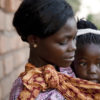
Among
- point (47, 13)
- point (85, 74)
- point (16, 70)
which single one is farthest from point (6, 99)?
point (47, 13)

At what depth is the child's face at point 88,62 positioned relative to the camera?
7.65 ft

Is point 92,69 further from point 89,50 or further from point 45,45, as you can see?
point 45,45

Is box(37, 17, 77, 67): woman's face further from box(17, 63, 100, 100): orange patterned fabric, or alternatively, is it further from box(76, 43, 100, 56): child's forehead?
box(76, 43, 100, 56): child's forehead

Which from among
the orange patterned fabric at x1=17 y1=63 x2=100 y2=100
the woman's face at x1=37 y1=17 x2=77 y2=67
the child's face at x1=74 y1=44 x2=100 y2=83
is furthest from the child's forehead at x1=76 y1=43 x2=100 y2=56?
the woman's face at x1=37 y1=17 x2=77 y2=67

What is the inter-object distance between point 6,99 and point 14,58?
40 centimetres

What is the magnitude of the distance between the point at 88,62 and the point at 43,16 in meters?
0.72

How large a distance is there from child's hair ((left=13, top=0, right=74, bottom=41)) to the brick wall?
90cm

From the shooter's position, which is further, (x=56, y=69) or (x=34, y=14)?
(x=56, y=69)

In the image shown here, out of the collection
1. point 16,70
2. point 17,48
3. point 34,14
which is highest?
point 34,14

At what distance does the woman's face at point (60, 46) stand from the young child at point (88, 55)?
0.51m

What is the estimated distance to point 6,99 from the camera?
3018 mm

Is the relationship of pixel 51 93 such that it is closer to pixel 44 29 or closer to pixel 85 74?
pixel 44 29

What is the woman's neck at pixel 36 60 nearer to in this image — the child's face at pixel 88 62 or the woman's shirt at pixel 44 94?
the woman's shirt at pixel 44 94

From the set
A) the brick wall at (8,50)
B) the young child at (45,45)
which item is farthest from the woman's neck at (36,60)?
the brick wall at (8,50)
